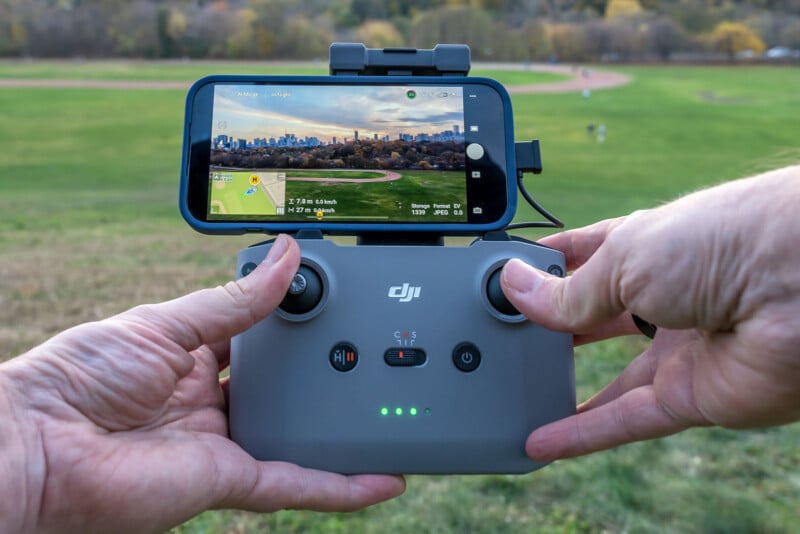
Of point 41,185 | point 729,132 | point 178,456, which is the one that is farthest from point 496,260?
point 729,132

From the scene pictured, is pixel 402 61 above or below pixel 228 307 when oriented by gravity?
above

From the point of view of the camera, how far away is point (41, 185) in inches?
401

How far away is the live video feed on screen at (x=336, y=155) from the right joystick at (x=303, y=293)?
0.50 ft

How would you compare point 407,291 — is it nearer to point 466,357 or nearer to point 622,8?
point 466,357

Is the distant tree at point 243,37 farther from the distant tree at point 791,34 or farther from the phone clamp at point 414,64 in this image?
the phone clamp at point 414,64

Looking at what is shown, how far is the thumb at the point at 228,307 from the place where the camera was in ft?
3.87

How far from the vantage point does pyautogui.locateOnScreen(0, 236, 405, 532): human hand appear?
3.55 feet

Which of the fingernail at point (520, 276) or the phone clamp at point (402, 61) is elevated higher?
the phone clamp at point (402, 61)

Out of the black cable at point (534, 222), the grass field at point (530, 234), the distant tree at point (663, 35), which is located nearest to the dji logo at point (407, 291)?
the black cable at point (534, 222)

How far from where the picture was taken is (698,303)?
101 centimetres

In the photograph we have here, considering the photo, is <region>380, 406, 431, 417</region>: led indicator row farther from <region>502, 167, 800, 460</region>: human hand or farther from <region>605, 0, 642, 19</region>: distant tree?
<region>605, 0, 642, 19</region>: distant tree

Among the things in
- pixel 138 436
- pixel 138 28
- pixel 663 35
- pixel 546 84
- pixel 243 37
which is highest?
pixel 138 28

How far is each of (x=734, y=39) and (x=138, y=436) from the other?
1338 cm

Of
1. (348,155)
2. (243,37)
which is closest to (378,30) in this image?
(243,37)
